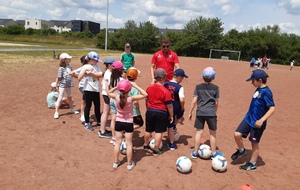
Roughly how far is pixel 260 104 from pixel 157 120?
6.05 ft

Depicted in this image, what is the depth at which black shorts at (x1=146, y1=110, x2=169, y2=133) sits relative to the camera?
15.9 ft

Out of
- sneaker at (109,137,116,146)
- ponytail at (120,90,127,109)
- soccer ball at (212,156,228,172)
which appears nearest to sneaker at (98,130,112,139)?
sneaker at (109,137,116,146)

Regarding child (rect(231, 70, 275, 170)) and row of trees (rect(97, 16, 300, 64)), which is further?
row of trees (rect(97, 16, 300, 64))

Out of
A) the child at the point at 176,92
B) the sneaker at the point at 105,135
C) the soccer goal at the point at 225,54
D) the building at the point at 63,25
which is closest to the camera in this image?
the child at the point at 176,92

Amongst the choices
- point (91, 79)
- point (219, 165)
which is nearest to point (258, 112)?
point (219, 165)

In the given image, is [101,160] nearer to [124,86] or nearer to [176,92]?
[124,86]

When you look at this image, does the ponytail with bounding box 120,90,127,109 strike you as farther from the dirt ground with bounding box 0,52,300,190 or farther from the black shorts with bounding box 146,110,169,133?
the dirt ground with bounding box 0,52,300,190

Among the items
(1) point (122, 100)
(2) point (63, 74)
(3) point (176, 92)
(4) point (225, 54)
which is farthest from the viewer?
(4) point (225, 54)

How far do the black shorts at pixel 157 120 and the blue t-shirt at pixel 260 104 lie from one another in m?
1.54

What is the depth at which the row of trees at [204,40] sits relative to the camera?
193 feet

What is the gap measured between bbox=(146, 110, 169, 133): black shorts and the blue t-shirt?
5.05 feet

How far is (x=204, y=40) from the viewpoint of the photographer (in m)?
60.2

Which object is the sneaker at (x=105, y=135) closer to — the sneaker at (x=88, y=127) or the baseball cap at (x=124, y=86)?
the sneaker at (x=88, y=127)

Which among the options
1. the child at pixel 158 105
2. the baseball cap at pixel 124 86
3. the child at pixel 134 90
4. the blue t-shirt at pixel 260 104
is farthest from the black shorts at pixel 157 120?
the blue t-shirt at pixel 260 104
